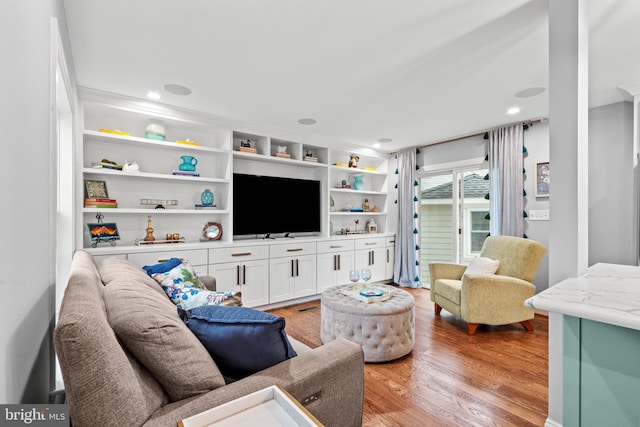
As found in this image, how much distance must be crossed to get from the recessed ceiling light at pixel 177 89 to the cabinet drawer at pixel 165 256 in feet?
5.18

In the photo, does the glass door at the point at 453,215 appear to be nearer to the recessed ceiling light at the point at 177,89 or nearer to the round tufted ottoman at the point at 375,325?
the round tufted ottoman at the point at 375,325

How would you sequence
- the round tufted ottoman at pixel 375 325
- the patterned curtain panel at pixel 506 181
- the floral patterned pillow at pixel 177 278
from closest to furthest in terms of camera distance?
the floral patterned pillow at pixel 177 278
the round tufted ottoman at pixel 375 325
the patterned curtain panel at pixel 506 181

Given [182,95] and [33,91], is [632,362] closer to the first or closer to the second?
[33,91]

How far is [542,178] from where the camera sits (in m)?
3.65

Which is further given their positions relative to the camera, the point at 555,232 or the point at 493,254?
the point at 493,254

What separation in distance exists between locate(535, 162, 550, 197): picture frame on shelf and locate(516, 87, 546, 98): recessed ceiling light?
3.74ft

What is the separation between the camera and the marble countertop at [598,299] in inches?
37.7

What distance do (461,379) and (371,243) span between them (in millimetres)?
A: 2917

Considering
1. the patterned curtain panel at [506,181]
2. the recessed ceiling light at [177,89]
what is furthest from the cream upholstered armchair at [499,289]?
the recessed ceiling light at [177,89]

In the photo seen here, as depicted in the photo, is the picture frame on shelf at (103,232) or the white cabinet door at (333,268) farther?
the white cabinet door at (333,268)

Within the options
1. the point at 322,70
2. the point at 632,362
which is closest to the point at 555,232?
the point at 632,362

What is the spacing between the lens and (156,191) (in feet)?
11.3

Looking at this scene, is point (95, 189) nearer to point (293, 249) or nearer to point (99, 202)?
point (99, 202)

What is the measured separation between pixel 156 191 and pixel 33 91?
2.62 meters
